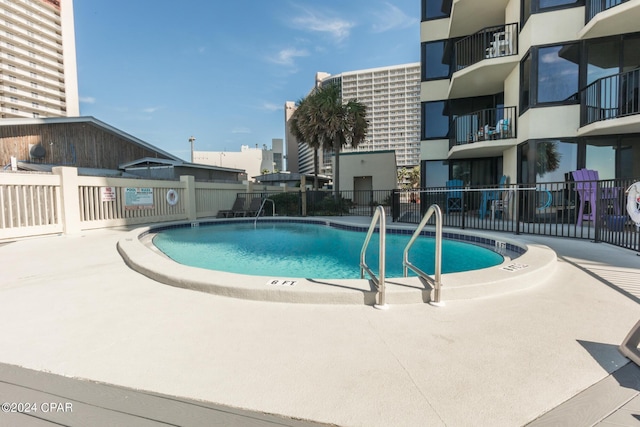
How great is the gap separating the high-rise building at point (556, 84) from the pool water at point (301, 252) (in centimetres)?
473

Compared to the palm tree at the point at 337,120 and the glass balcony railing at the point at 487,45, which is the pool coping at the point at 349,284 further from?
the palm tree at the point at 337,120

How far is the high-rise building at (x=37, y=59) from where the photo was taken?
5238 centimetres

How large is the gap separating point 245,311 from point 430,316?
1813 millimetres

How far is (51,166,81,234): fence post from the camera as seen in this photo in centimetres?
916

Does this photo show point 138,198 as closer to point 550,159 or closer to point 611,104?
point 550,159

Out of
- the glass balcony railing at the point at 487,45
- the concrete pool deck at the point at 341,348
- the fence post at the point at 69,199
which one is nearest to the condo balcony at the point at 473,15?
the glass balcony railing at the point at 487,45

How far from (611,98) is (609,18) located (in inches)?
79.2

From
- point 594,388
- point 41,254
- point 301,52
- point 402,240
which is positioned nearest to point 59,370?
point 594,388

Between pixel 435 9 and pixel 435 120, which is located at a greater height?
pixel 435 9

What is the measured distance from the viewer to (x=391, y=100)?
3701 inches

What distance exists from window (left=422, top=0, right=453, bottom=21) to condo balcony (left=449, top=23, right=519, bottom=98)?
192 cm

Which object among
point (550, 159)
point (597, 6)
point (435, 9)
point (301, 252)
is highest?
point (435, 9)

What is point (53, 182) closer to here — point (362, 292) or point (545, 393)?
point (362, 292)

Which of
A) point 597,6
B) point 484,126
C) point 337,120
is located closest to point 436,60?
point 484,126
